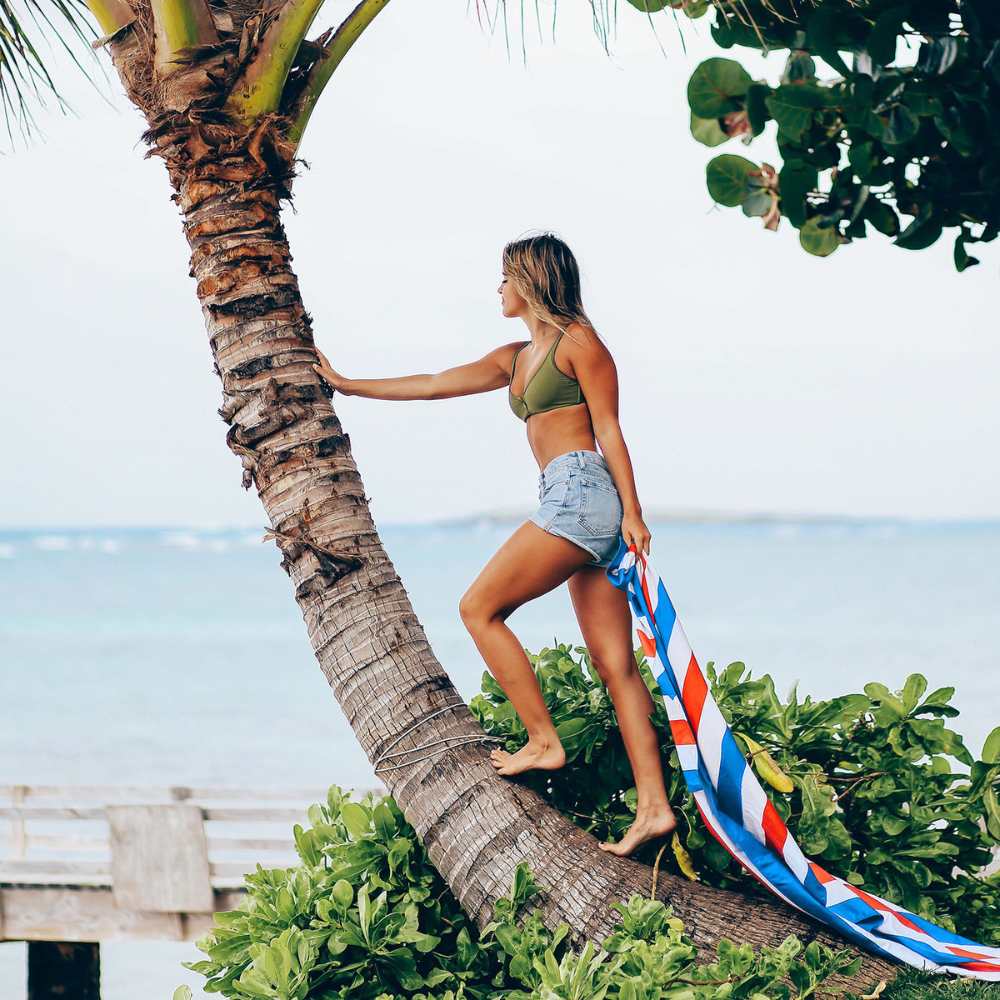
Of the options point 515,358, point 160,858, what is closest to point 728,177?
point 515,358

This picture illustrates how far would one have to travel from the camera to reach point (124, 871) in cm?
764

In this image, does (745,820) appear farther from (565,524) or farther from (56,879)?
(56,879)

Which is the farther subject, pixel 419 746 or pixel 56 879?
pixel 56 879

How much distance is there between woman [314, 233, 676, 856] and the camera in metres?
3.23

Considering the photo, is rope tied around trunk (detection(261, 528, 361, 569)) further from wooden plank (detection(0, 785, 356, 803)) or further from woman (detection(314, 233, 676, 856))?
wooden plank (detection(0, 785, 356, 803))

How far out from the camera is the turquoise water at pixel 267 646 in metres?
21.4

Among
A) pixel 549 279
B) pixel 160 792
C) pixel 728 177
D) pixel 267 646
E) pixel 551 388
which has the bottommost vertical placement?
pixel 160 792

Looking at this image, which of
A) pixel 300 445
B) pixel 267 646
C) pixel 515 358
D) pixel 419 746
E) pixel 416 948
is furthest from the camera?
pixel 267 646

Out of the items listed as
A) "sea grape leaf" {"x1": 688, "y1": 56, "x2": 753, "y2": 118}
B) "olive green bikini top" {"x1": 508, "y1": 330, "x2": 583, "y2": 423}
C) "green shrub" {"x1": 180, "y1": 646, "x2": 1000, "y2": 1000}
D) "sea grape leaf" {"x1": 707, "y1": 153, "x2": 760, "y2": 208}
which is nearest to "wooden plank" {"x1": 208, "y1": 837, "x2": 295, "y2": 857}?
"green shrub" {"x1": 180, "y1": 646, "x2": 1000, "y2": 1000}

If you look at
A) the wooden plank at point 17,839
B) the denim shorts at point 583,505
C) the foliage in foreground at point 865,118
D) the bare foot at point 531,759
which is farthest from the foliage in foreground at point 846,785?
the wooden plank at point 17,839

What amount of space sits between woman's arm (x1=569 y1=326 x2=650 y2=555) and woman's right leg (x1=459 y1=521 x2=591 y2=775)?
21 cm

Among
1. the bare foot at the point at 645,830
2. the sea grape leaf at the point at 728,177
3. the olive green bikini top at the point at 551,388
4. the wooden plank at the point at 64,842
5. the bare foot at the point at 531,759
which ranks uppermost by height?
the olive green bikini top at the point at 551,388

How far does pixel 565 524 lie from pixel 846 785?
1.58 meters

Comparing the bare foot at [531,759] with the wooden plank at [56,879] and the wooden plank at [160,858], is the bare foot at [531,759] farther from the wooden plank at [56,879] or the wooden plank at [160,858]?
the wooden plank at [56,879]
